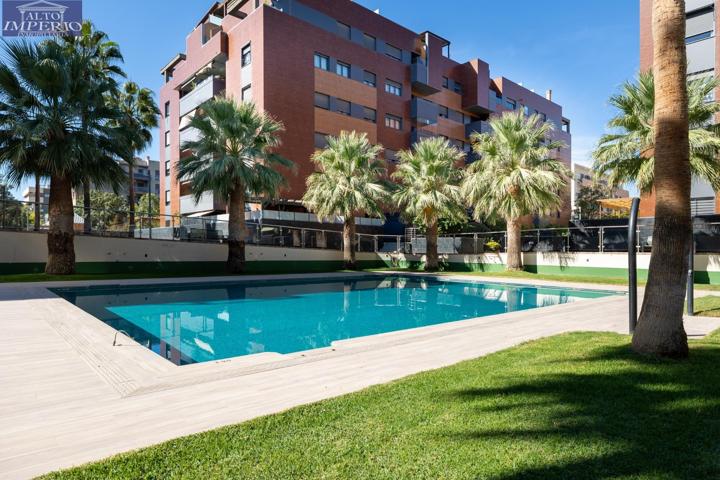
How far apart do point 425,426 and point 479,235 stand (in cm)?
2369

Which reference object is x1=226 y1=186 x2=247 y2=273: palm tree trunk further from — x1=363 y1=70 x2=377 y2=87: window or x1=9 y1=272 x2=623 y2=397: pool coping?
x1=363 y1=70 x2=377 y2=87: window

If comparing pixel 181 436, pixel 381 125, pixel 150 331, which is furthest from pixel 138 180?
pixel 181 436

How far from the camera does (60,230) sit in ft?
55.8

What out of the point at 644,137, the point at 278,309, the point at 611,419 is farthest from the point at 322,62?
the point at 611,419

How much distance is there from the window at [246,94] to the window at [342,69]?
6.65m

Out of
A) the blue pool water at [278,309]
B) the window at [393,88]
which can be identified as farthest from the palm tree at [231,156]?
the window at [393,88]

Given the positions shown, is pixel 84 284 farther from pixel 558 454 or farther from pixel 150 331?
pixel 558 454

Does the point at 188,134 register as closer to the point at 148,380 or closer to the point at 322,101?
the point at 322,101

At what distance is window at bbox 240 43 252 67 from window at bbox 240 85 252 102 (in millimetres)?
1642

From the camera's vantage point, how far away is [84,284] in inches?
615

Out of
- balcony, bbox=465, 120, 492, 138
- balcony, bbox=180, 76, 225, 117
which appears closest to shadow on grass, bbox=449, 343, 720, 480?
balcony, bbox=180, 76, 225, 117

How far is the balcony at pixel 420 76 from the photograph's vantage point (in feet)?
115

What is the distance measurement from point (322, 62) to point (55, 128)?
60.6ft

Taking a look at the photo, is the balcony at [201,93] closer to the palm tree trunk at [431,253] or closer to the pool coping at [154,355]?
the palm tree trunk at [431,253]
